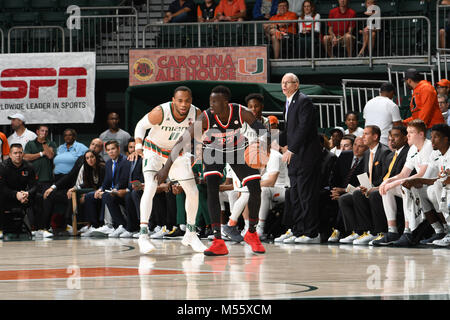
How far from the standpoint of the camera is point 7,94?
1678 centimetres

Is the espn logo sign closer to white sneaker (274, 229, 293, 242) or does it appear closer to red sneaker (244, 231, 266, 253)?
white sneaker (274, 229, 293, 242)

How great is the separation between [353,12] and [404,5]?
153cm

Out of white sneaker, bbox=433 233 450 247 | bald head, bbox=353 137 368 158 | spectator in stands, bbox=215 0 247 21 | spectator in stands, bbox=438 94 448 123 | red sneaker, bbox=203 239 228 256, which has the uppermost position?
spectator in stands, bbox=215 0 247 21

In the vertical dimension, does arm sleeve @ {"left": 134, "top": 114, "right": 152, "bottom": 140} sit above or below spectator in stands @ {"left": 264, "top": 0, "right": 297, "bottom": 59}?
below

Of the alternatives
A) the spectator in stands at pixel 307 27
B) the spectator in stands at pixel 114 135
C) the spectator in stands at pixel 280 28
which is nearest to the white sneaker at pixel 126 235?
the spectator in stands at pixel 114 135

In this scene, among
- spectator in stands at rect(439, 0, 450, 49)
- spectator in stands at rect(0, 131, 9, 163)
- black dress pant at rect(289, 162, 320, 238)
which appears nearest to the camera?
black dress pant at rect(289, 162, 320, 238)

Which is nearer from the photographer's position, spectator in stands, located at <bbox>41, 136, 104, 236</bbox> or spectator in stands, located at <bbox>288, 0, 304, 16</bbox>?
spectator in stands, located at <bbox>41, 136, 104, 236</bbox>

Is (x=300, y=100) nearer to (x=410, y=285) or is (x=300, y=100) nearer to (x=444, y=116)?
(x=444, y=116)

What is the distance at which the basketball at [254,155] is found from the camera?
28.8 feet

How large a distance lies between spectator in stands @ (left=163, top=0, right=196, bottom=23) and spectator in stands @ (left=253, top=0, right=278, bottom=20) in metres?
1.39

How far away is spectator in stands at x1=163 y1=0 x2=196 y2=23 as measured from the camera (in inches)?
695

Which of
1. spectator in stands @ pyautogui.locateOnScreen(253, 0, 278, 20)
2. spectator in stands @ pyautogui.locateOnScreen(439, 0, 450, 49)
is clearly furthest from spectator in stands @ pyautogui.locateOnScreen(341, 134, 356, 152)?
spectator in stands @ pyautogui.locateOnScreen(253, 0, 278, 20)

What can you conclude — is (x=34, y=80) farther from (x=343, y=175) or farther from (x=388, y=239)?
(x=388, y=239)
